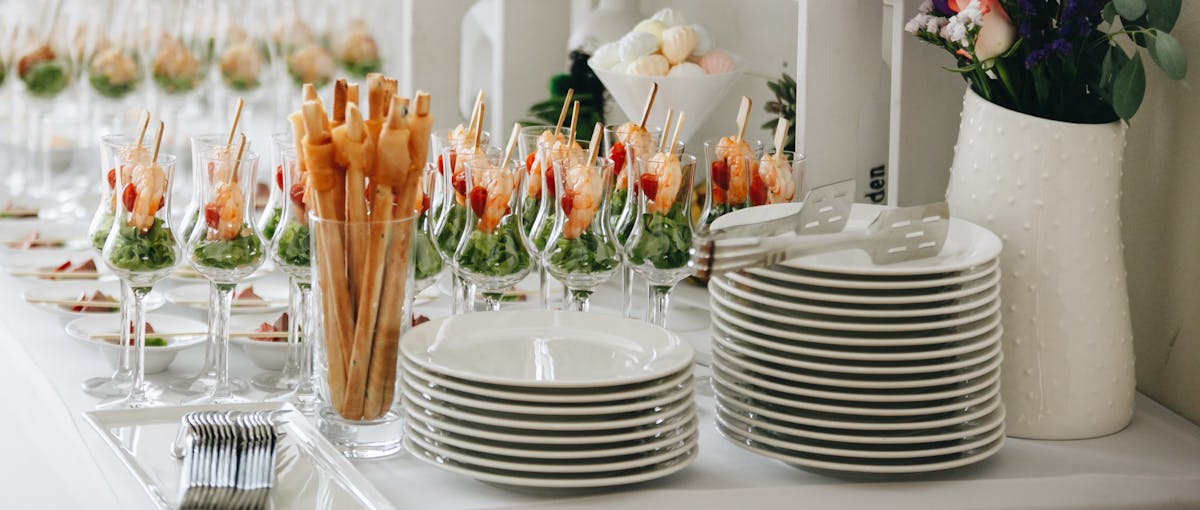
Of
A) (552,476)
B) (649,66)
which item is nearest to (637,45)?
(649,66)

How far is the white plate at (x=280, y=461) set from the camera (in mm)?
1172

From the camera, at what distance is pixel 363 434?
4.27ft

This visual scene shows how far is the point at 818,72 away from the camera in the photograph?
163 centimetres

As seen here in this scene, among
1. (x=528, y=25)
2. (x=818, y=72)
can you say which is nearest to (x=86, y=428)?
(x=818, y=72)

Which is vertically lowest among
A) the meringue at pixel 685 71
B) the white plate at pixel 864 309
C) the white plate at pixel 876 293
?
the white plate at pixel 864 309

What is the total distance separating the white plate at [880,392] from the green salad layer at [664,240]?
0.21 m

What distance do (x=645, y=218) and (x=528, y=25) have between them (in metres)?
1.13

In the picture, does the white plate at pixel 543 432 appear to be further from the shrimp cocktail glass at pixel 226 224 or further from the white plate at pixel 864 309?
the shrimp cocktail glass at pixel 226 224

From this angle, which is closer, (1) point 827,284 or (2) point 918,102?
(1) point 827,284

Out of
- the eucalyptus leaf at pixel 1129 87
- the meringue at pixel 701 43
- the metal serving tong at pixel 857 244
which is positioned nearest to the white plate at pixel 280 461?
the metal serving tong at pixel 857 244

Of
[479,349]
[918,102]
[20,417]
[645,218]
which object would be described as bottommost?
[20,417]

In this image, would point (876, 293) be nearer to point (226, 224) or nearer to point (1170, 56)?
point (1170, 56)

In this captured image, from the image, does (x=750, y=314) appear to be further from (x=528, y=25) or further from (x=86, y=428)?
(x=528, y=25)

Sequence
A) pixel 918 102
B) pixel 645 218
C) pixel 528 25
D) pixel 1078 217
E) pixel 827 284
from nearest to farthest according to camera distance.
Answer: pixel 827 284 < pixel 1078 217 < pixel 645 218 < pixel 918 102 < pixel 528 25
